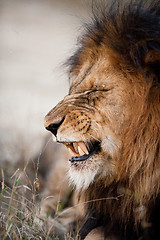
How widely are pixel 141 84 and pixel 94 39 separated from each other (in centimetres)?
52

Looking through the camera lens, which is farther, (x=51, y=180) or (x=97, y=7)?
(x=51, y=180)

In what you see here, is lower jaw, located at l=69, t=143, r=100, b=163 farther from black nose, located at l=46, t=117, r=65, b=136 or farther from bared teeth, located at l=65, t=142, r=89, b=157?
black nose, located at l=46, t=117, r=65, b=136

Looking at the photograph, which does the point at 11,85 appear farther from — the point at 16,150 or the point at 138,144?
the point at 138,144

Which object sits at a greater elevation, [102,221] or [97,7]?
[97,7]

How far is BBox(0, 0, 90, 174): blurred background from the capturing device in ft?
15.2

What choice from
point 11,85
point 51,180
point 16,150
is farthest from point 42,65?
point 51,180

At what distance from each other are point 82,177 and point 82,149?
169 mm

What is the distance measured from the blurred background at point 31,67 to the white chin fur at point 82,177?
0.99 metres

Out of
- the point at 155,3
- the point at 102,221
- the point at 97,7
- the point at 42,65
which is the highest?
the point at 42,65

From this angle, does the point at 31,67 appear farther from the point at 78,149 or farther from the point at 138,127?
the point at 138,127

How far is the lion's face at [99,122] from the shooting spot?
2.31 meters

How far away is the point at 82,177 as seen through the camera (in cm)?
240

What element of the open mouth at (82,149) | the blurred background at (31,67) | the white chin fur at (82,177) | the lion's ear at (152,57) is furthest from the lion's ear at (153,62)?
the blurred background at (31,67)

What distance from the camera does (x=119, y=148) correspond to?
234 centimetres
